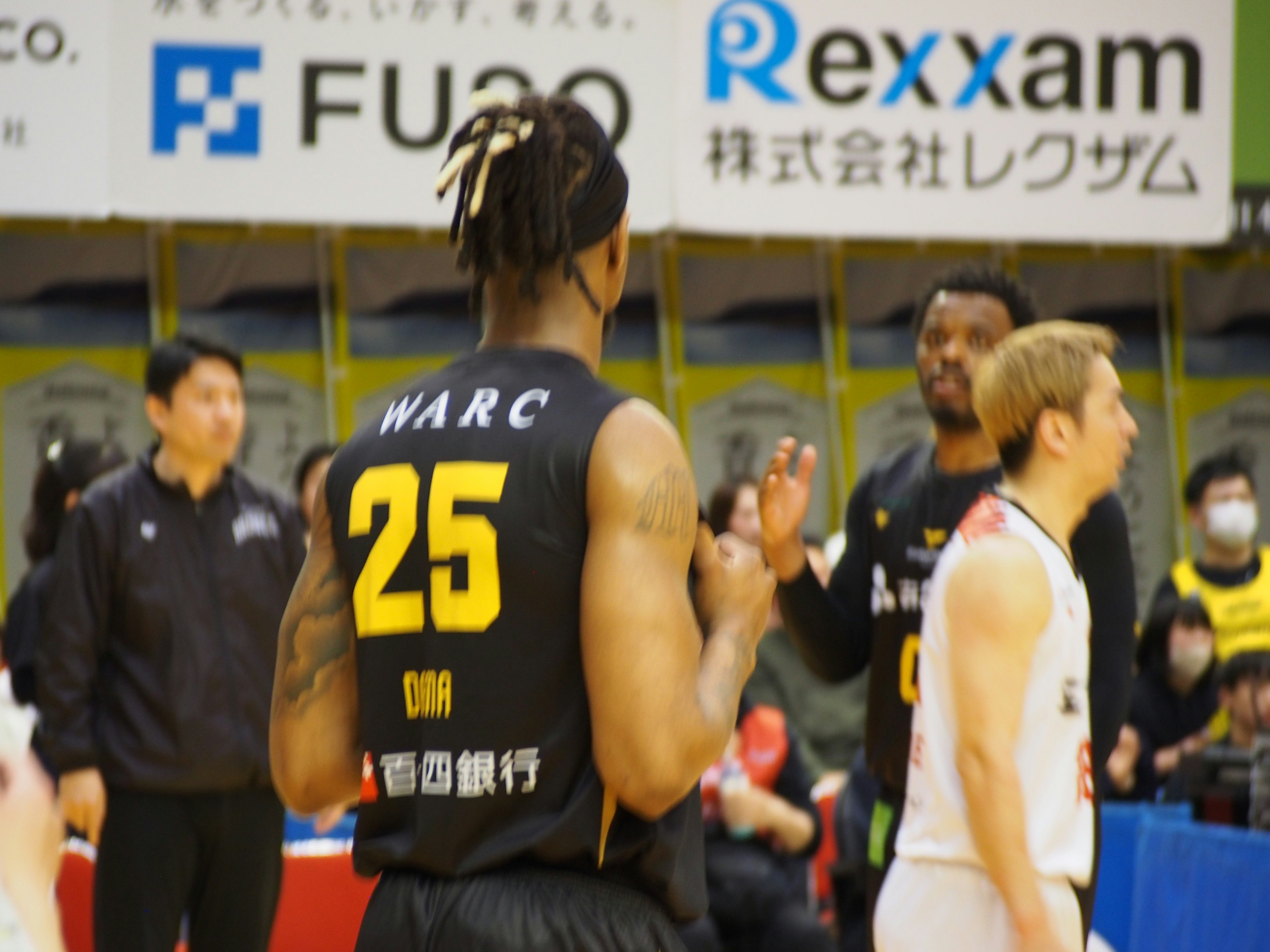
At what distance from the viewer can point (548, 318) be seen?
7.13ft

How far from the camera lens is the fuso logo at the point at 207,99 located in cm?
732

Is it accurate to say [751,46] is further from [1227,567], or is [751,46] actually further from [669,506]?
[669,506]

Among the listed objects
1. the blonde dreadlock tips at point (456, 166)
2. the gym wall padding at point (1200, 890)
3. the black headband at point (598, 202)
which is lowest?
the gym wall padding at point (1200, 890)

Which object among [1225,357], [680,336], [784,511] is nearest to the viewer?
[784,511]

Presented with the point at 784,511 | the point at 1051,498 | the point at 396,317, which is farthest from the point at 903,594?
the point at 396,317

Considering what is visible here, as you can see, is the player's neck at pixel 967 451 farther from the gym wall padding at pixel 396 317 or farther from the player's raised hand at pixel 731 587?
the gym wall padding at pixel 396 317

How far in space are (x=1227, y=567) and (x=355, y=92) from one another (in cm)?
487

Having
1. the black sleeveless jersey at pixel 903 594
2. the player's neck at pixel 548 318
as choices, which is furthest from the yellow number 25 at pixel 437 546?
the black sleeveless jersey at pixel 903 594

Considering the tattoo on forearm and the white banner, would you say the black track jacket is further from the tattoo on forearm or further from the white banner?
the white banner

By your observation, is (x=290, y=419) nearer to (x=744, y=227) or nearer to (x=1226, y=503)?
(x=744, y=227)

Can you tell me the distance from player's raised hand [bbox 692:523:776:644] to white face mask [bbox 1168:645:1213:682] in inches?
222

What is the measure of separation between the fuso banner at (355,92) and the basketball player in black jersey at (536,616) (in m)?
5.45

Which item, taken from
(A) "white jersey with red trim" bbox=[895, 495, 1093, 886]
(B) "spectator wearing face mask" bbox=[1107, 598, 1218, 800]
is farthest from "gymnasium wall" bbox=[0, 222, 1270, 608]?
(A) "white jersey with red trim" bbox=[895, 495, 1093, 886]

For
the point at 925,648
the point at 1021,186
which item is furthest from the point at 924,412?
the point at 925,648
